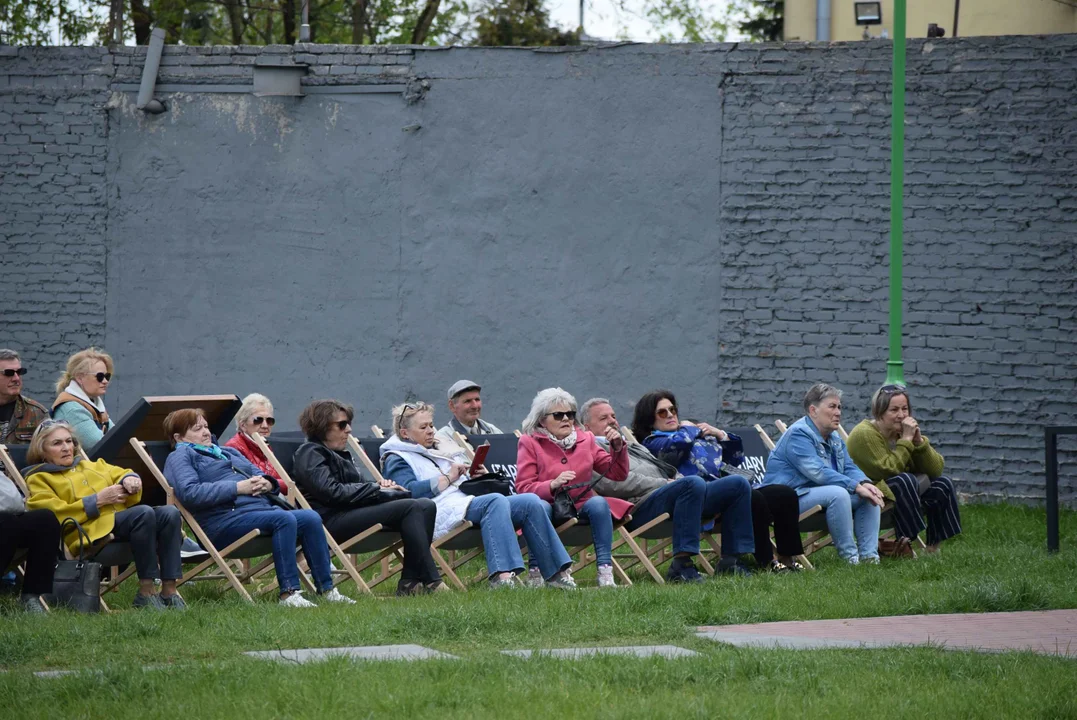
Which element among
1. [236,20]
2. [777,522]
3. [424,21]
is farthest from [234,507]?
[236,20]

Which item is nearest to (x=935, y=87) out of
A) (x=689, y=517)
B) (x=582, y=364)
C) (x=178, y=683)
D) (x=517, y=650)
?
(x=582, y=364)

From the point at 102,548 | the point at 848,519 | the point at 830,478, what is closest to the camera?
the point at 102,548

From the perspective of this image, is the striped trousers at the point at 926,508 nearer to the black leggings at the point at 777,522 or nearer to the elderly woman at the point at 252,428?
the black leggings at the point at 777,522

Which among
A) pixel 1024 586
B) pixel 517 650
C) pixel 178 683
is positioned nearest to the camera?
pixel 178 683

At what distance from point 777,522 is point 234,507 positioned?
11.1 ft

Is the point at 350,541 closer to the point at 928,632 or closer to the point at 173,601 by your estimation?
the point at 173,601

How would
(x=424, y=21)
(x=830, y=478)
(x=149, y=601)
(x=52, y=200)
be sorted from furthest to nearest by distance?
(x=424, y=21)
(x=52, y=200)
(x=830, y=478)
(x=149, y=601)

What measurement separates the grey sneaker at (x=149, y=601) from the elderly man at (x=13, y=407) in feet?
5.26

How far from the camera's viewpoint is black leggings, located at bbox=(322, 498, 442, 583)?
820cm

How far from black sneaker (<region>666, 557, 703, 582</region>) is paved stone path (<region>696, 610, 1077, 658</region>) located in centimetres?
180

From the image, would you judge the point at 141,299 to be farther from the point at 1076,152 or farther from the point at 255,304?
the point at 1076,152

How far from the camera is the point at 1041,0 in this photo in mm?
21531

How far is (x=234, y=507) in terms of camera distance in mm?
8070

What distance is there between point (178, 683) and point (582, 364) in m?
8.48
